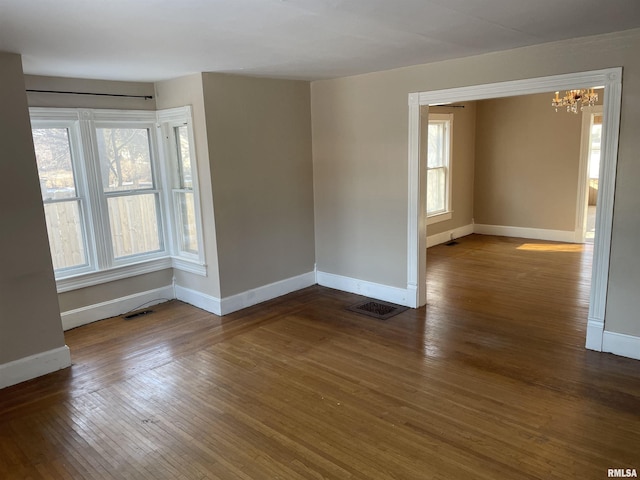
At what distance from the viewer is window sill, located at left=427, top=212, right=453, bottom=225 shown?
292 inches

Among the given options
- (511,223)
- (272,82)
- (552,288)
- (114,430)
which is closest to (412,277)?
(552,288)

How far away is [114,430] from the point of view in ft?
9.23

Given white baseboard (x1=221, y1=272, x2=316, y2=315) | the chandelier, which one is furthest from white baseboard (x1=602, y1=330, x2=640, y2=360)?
the chandelier

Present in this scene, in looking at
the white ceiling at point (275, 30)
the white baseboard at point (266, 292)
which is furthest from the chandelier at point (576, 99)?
the white baseboard at point (266, 292)

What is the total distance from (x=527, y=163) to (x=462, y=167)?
1.06 metres

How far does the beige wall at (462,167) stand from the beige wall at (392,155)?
8.85ft

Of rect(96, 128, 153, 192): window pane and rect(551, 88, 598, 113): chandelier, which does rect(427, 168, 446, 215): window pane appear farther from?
rect(96, 128, 153, 192): window pane

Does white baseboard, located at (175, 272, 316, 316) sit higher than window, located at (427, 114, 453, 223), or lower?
lower

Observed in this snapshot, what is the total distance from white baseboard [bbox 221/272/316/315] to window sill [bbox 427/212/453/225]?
2.69m

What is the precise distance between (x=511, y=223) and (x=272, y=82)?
17.3ft

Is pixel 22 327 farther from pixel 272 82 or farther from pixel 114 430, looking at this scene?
pixel 272 82

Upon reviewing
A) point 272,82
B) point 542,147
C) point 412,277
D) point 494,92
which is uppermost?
point 272,82

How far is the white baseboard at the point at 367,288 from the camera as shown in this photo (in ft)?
15.9

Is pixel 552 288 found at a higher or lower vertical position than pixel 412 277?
lower
